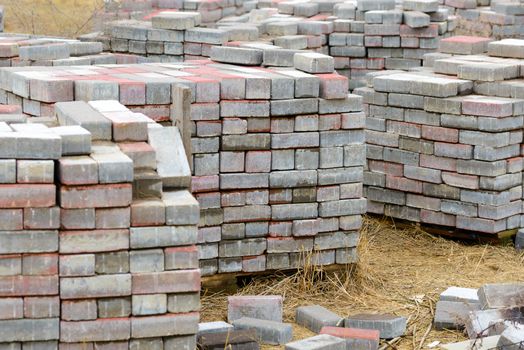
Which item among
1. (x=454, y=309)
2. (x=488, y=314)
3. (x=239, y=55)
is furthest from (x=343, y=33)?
(x=488, y=314)

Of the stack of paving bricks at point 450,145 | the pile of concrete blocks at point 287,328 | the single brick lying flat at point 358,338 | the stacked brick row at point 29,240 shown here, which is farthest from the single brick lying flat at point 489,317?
the stacked brick row at point 29,240

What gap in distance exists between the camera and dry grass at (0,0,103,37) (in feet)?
70.3

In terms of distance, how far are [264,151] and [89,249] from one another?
10.1 feet

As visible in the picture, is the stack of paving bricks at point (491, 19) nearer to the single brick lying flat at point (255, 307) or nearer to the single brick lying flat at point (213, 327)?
the single brick lying flat at point (255, 307)

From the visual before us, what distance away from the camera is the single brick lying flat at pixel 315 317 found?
8.62 metres

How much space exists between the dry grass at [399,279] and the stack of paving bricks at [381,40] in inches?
183

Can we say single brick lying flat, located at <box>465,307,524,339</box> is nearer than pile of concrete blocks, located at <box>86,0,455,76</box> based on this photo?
Yes

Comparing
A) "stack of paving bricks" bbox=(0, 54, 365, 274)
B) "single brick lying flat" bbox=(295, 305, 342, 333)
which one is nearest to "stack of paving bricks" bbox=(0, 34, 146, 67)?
"stack of paving bricks" bbox=(0, 54, 365, 274)

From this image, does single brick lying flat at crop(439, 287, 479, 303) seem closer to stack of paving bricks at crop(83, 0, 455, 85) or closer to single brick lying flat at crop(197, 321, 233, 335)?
single brick lying flat at crop(197, 321, 233, 335)

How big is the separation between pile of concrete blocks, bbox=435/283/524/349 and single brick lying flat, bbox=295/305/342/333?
859mm

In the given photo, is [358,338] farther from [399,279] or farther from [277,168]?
[399,279]

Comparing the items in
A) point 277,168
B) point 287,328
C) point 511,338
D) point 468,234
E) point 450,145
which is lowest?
point 468,234

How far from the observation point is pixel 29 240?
6406 millimetres

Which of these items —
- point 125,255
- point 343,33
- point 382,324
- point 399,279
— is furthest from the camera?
point 343,33
